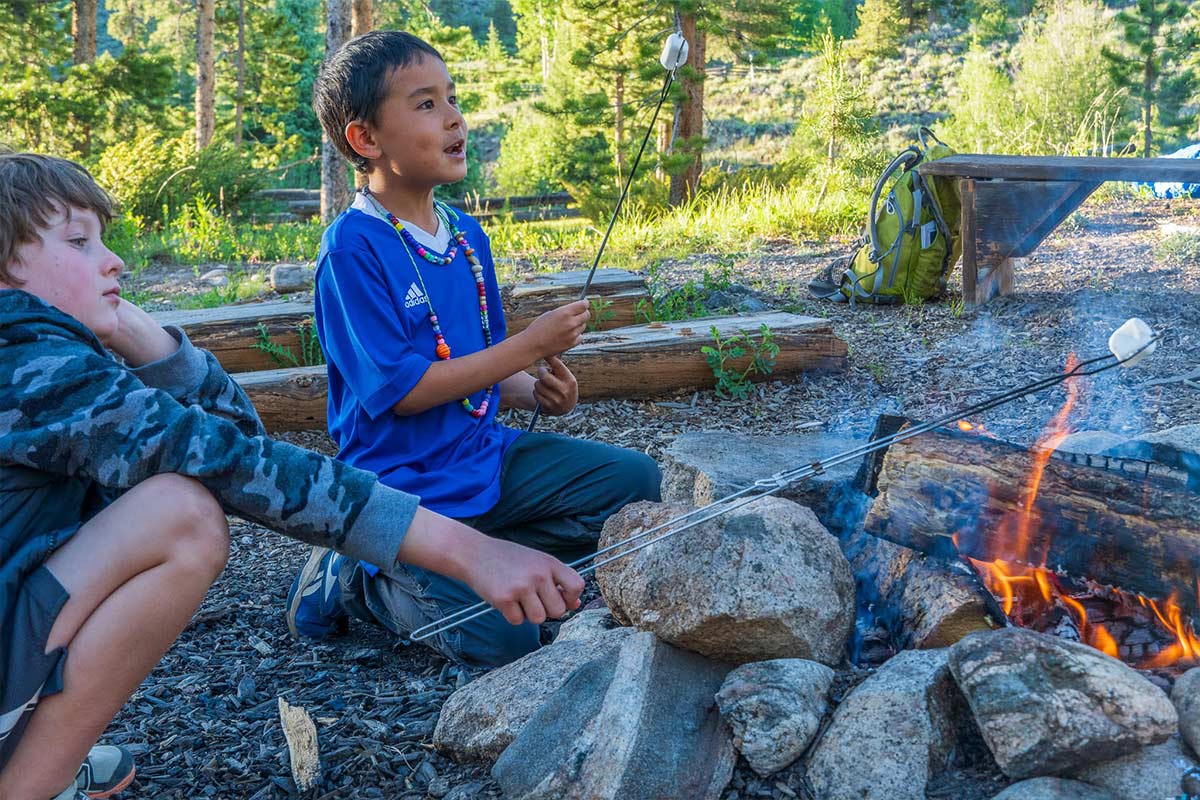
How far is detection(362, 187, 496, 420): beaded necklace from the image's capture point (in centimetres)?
304

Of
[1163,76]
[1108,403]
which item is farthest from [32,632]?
[1163,76]

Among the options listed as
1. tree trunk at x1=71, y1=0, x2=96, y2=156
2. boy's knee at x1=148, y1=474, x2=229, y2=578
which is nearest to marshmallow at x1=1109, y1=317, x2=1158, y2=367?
boy's knee at x1=148, y1=474, x2=229, y2=578

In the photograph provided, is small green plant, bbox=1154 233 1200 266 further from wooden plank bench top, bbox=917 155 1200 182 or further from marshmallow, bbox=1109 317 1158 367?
marshmallow, bbox=1109 317 1158 367

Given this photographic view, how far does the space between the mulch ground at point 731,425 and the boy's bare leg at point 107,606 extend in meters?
0.45

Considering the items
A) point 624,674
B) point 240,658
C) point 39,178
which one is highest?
point 39,178

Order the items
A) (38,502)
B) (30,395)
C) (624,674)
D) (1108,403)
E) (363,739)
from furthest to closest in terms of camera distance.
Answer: (1108,403), (363,739), (624,674), (38,502), (30,395)

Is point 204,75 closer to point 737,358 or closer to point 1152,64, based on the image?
point 737,358

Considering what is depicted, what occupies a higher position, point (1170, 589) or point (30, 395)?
point (30, 395)

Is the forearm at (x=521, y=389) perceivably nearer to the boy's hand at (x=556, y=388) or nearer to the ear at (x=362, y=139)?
the boy's hand at (x=556, y=388)

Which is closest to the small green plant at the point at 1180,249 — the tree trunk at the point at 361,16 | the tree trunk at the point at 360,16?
the tree trunk at the point at 360,16

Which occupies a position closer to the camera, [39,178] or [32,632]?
[32,632]

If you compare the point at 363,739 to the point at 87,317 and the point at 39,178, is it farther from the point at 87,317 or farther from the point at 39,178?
the point at 39,178

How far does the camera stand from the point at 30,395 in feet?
5.82

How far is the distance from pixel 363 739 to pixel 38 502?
2.94ft
